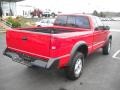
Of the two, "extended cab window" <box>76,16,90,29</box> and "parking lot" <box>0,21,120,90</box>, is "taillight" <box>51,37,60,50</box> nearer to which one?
"parking lot" <box>0,21,120,90</box>

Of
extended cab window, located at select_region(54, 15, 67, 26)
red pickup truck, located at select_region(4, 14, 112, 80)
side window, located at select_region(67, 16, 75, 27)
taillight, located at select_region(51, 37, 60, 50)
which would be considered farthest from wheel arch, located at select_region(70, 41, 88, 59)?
extended cab window, located at select_region(54, 15, 67, 26)

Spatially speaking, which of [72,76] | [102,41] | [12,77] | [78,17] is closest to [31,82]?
[12,77]

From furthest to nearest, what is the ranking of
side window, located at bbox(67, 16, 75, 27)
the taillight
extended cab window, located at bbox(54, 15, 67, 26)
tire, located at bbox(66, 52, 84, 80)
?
extended cab window, located at bbox(54, 15, 67, 26)
side window, located at bbox(67, 16, 75, 27)
tire, located at bbox(66, 52, 84, 80)
the taillight

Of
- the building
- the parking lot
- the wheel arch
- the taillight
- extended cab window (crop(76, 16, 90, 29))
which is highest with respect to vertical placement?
the building

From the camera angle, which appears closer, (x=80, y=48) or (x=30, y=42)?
(x=30, y=42)

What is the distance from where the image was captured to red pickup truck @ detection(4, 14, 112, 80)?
199 inches

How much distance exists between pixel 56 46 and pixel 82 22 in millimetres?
2732

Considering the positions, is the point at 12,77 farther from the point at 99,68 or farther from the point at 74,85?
the point at 99,68

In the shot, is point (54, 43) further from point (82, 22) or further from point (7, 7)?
point (7, 7)

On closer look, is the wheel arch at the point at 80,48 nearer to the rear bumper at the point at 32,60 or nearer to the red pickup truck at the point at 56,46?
the red pickup truck at the point at 56,46

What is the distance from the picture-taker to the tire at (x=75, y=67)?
579cm

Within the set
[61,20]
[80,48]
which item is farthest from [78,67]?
[61,20]

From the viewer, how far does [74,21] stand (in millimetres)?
7609

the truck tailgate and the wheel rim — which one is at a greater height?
the truck tailgate
